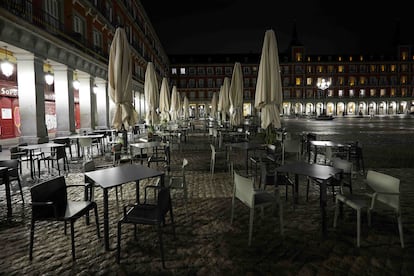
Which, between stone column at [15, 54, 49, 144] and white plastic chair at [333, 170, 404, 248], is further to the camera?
stone column at [15, 54, 49, 144]

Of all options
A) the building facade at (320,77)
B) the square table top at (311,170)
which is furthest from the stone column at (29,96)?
the building facade at (320,77)

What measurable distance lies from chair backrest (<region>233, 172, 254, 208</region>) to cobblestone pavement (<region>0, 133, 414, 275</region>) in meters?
0.53

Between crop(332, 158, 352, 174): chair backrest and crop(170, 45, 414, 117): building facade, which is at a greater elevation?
crop(170, 45, 414, 117): building facade

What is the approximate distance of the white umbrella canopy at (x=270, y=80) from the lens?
7.07 metres

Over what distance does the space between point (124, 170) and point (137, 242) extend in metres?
1.07

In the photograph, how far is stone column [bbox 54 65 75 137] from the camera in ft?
45.3

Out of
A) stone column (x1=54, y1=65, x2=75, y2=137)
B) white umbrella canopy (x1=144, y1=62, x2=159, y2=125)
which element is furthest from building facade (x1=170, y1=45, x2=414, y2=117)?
white umbrella canopy (x1=144, y1=62, x2=159, y2=125)

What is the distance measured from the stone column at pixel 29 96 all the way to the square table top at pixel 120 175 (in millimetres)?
8280

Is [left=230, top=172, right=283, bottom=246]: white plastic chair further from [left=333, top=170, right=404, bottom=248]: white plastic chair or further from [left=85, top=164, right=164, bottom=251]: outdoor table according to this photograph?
[left=85, top=164, right=164, bottom=251]: outdoor table

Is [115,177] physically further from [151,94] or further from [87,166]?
[151,94]

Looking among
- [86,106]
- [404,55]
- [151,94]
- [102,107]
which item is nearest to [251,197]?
[151,94]

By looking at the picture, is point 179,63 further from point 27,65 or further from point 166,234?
point 166,234

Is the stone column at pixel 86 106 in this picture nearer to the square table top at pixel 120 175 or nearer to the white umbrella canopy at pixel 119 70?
the white umbrella canopy at pixel 119 70

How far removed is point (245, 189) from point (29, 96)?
34.0 feet
